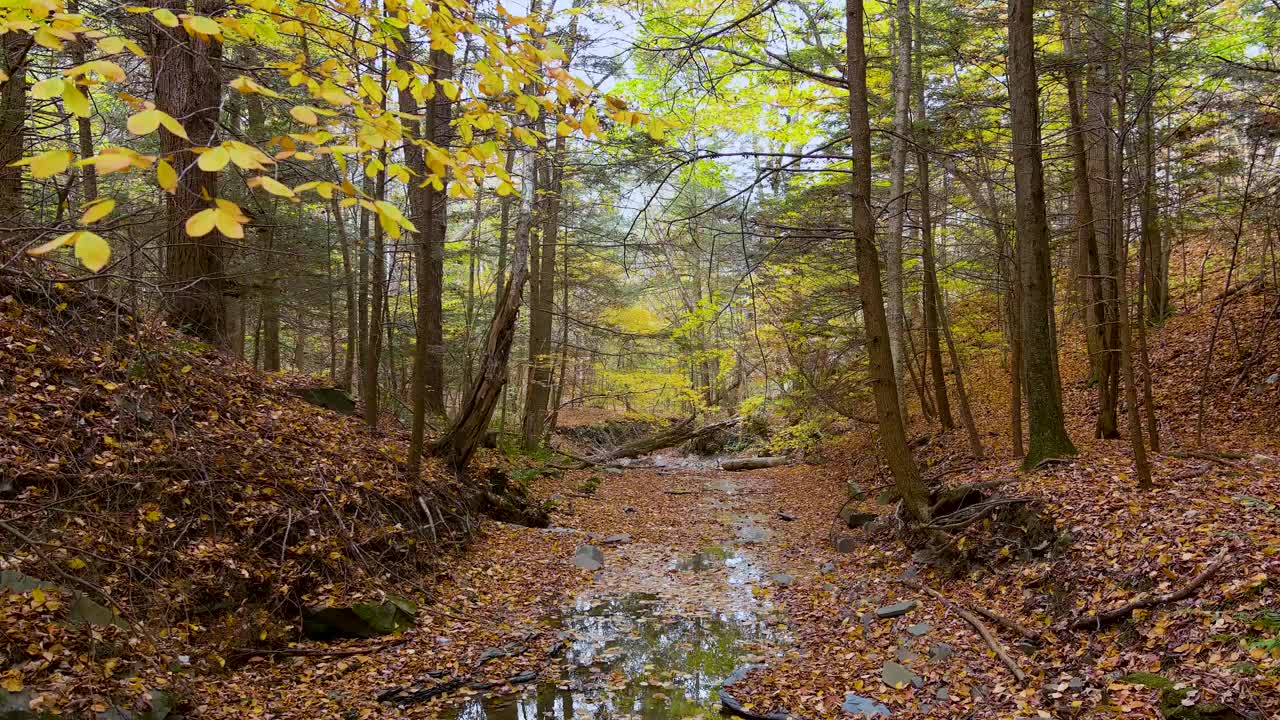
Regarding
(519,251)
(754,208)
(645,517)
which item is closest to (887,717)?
(645,517)

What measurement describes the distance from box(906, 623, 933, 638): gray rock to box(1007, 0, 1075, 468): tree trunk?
3125 mm

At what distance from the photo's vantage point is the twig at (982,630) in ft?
15.6

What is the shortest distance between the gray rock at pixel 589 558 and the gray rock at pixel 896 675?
4228mm

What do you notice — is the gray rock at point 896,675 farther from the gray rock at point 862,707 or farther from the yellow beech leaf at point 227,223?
the yellow beech leaf at point 227,223

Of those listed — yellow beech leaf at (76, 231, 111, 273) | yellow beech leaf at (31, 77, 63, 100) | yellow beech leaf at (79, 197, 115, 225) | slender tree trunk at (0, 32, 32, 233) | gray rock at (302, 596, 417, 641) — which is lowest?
gray rock at (302, 596, 417, 641)

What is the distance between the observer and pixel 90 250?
1.66 meters

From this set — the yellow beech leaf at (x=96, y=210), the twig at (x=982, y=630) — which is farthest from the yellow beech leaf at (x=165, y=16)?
the twig at (x=982, y=630)

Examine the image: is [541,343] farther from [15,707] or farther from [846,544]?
[15,707]

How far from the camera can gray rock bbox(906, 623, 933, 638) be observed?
5832mm

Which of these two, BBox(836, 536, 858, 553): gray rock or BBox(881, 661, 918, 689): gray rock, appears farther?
BBox(836, 536, 858, 553): gray rock

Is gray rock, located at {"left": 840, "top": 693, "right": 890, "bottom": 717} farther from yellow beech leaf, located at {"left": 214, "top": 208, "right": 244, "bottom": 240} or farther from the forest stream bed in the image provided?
yellow beech leaf, located at {"left": 214, "top": 208, "right": 244, "bottom": 240}

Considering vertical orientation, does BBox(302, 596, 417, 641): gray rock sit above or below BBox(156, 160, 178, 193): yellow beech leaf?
below

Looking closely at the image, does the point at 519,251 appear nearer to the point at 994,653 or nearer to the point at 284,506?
the point at 284,506

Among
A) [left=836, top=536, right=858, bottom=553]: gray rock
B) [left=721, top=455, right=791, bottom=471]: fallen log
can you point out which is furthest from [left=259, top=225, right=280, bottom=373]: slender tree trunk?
[left=721, top=455, right=791, bottom=471]: fallen log
